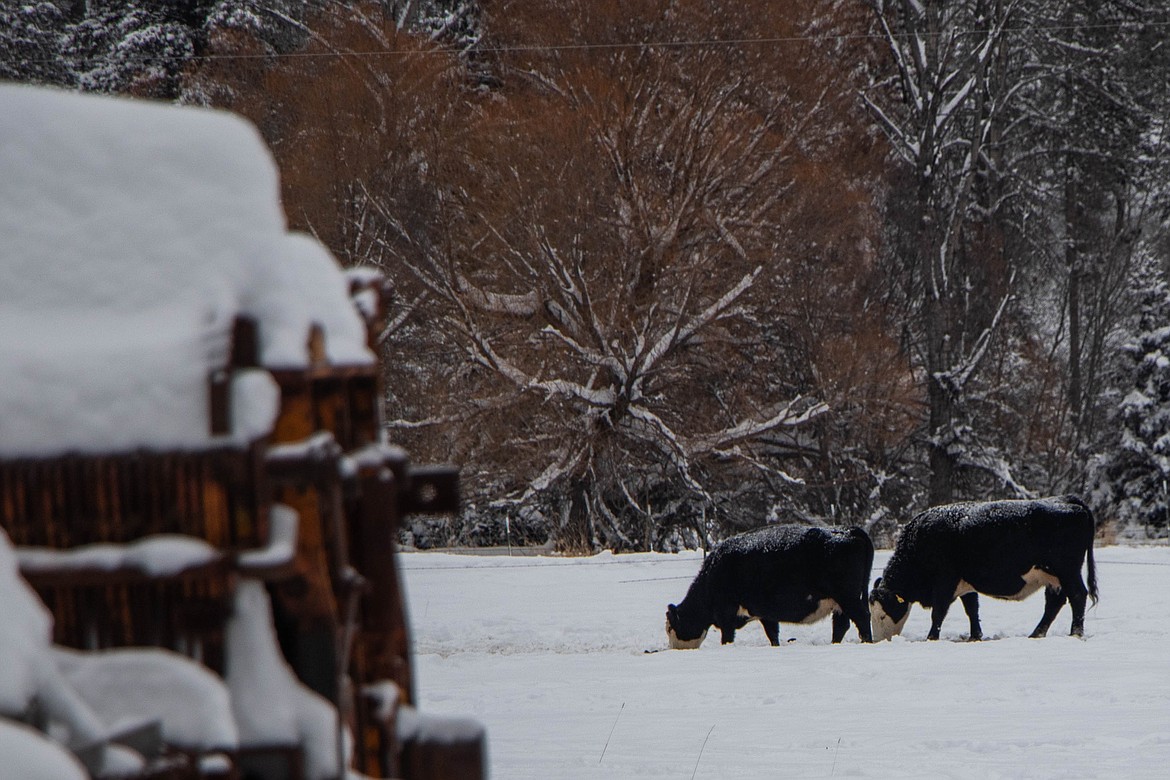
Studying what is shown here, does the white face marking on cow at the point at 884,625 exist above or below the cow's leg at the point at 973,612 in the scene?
below

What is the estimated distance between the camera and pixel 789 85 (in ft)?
87.4

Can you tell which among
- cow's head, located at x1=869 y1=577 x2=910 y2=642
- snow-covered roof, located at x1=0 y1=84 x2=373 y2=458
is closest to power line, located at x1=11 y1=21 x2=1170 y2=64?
cow's head, located at x1=869 y1=577 x2=910 y2=642

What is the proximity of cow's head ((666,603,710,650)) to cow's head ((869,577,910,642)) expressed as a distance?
179cm

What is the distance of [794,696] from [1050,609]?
Answer: 5.25 metres

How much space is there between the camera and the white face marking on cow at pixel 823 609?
12.9m

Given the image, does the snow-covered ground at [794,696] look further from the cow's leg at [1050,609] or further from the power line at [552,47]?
the power line at [552,47]

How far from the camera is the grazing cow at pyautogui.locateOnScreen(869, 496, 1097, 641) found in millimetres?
12781

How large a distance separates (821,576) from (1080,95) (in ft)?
73.6

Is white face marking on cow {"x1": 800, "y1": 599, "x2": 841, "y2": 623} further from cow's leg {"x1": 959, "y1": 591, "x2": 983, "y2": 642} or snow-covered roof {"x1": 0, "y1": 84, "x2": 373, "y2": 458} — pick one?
snow-covered roof {"x1": 0, "y1": 84, "x2": 373, "y2": 458}

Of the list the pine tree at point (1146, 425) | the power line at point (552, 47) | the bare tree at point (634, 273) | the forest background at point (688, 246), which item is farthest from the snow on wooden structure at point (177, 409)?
the pine tree at point (1146, 425)

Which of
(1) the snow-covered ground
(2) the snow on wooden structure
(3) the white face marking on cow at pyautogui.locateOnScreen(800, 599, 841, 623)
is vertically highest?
(2) the snow on wooden structure

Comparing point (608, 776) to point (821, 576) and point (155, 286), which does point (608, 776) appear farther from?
point (821, 576)

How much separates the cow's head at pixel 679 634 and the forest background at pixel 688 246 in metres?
10.1

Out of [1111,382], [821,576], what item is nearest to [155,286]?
[821,576]
